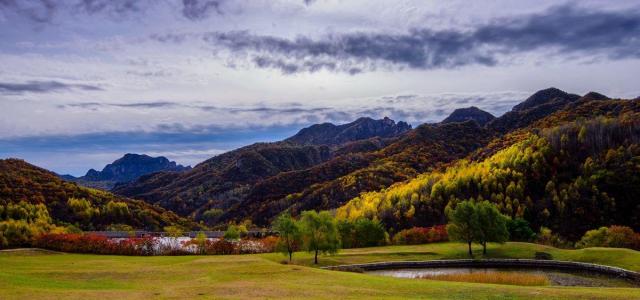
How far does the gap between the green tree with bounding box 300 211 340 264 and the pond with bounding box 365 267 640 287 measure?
10214 mm

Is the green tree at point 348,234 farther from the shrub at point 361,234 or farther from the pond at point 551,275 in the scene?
the pond at point 551,275

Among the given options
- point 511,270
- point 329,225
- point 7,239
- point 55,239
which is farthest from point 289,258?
point 7,239

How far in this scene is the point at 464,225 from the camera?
321 ft

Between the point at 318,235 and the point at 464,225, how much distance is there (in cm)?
2967

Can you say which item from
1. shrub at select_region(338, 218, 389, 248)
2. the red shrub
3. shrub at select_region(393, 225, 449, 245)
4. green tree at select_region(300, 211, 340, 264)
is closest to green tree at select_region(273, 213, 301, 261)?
green tree at select_region(300, 211, 340, 264)

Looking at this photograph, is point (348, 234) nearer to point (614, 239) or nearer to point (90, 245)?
point (614, 239)

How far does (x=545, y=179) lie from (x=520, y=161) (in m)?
12.4

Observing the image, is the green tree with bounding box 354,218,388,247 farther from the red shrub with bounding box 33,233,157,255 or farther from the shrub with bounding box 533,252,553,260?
the red shrub with bounding box 33,233,157,255

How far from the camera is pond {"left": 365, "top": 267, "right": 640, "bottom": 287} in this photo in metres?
64.6

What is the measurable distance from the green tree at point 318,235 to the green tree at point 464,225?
24837 mm

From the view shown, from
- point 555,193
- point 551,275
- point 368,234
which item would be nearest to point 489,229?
point 551,275

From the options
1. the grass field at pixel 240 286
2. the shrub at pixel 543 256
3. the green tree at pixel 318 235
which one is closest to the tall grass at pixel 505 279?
the grass field at pixel 240 286

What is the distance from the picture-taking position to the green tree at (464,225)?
96938mm

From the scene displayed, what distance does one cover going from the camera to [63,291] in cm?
3975
